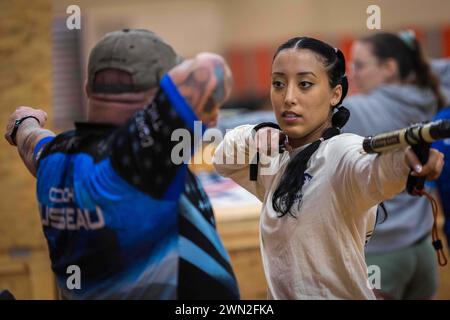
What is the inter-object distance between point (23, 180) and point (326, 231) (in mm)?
1775

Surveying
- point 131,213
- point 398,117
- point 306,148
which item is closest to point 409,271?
point 398,117

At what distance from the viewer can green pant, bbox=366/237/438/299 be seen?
10.0ft

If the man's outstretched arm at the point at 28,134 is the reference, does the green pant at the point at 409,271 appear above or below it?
below

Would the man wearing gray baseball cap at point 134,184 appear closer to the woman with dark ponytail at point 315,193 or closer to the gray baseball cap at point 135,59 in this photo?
the gray baseball cap at point 135,59

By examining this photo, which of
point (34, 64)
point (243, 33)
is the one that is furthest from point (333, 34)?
point (34, 64)

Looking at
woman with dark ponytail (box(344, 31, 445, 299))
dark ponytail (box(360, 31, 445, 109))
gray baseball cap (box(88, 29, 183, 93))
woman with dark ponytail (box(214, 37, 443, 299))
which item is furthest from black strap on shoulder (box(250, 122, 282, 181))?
dark ponytail (box(360, 31, 445, 109))

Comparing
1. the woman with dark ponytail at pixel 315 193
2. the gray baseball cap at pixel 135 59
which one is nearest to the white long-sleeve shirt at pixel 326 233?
the woman with dark ponytail at pixel 315 193

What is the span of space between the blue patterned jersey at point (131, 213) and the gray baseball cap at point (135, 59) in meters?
0.12

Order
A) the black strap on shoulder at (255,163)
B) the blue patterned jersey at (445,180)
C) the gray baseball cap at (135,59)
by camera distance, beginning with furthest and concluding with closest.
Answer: the blue patterned jersey at (445,180), the black strap on shoulder at (255,163), the gray baseball cap at (135,59)

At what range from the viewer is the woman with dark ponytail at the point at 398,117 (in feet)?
10.1

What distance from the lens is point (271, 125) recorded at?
192 centimetres
